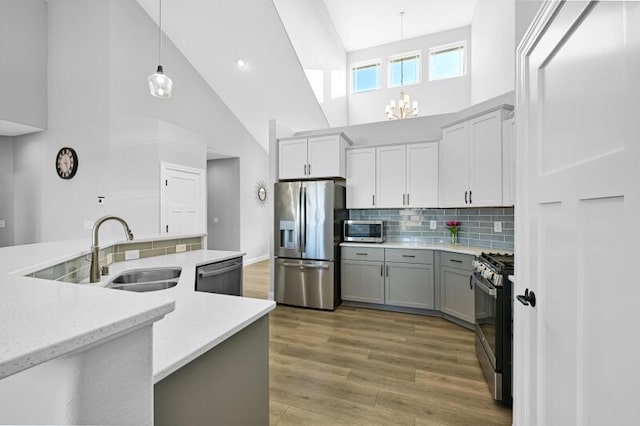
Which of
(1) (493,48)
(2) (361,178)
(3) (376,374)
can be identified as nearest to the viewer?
(3) (376,374)

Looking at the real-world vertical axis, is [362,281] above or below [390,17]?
below

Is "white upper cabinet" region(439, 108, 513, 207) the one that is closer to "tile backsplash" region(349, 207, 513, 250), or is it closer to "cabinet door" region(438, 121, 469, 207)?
"cabinet door" region(438, 121, 469, 207)

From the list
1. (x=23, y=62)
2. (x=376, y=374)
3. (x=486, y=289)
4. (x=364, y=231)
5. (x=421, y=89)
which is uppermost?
(x=421, y=89)

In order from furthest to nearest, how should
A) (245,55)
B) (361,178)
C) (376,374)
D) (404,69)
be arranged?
1. (404,69)
2. (245,55)
3. (361,178)
4. (376,374)

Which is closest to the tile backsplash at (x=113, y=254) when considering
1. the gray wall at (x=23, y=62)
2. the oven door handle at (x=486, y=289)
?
the oven door handle at (x=486, y=289)

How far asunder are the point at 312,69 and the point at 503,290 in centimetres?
594

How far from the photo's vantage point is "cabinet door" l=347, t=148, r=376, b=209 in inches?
156

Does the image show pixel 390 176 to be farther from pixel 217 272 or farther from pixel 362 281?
pixel 217 272

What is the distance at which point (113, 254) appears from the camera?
7.39ft

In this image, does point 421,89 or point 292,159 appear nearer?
point 292,159

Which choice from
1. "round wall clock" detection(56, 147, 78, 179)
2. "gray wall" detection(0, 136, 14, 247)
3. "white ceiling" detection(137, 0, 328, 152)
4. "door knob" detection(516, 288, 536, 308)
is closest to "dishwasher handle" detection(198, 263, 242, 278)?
"door knob" detection(516, 288, 536, 308)

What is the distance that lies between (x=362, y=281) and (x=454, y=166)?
183 centimetres

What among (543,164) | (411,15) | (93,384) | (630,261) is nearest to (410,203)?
(543,164)

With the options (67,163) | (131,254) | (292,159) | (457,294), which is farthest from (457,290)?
(67,163)
